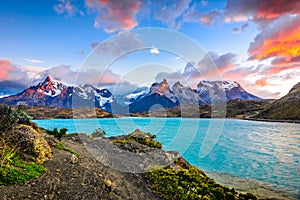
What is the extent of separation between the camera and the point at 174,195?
1091 cm

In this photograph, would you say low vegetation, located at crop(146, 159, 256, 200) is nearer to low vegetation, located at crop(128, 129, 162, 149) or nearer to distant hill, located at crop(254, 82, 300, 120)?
low vegetation, located at crop(128, 129, 162, 149)

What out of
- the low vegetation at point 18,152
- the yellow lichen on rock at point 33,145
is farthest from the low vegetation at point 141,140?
Result: the low vegetation at point 18,152

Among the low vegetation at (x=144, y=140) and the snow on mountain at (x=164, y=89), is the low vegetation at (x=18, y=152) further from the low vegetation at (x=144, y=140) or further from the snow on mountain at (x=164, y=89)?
the low vegetation at (x=144, y=140)

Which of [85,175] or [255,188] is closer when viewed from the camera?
[85,175]

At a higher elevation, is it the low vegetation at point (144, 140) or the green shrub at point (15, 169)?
the green shrub at point (15, 169)

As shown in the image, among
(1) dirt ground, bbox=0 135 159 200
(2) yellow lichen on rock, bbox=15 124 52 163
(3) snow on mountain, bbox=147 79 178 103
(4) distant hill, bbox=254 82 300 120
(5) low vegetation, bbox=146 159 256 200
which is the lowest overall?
(5) low vegetation, bbox=146 159 256 200

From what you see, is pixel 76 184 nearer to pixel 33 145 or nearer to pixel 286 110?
pixel 33 145

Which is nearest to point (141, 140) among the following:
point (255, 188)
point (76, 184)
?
point (255, 188)

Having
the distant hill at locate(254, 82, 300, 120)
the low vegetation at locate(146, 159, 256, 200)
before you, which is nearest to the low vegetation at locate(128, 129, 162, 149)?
the low vegetation at locate(146, 159, 256, 200)

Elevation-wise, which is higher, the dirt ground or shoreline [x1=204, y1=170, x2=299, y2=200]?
the dirt ground

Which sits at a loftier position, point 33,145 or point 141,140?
point 33,145

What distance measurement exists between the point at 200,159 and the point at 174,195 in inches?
945

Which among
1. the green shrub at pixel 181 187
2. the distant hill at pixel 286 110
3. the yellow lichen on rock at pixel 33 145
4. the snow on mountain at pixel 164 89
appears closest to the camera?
the yellow lichen on rock at pixel 33 145

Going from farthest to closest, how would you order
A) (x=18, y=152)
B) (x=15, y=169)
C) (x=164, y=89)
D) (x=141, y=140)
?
(x=141, y=140) < (x=164, y=89) < (x=18, y=152) < (x=15, y=169)
